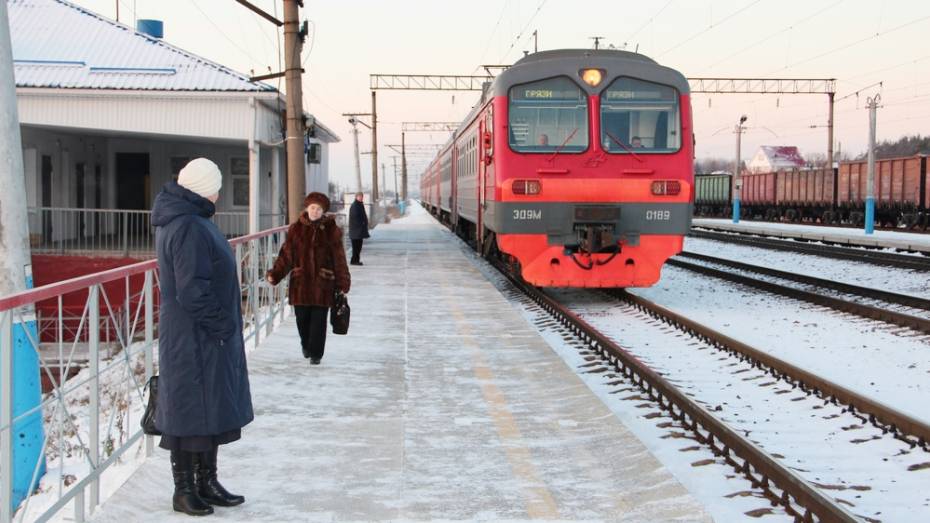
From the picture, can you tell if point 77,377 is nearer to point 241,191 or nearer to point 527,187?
point 527,187

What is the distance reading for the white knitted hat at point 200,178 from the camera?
13.7 feet

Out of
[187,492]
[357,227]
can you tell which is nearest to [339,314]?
[187,492]

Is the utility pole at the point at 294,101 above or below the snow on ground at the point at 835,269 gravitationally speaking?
above

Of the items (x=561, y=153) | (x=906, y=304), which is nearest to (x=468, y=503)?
(x=561, y=153)

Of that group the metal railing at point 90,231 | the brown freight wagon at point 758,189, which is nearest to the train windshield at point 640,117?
the metal railing at point 90,231

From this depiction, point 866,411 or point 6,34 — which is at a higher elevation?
point 6,34

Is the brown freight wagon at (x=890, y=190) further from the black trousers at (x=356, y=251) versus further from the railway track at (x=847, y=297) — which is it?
the black trousers at (x=356, y=251)

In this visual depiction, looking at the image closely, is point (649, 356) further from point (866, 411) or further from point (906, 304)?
point (906, 304)

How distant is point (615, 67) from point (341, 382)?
6962 mm

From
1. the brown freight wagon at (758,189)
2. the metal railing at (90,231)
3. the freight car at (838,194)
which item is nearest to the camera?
the metal railing at (90,231)

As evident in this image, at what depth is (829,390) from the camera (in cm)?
731

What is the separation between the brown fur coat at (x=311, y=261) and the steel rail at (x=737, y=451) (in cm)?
258

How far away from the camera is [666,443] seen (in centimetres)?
606

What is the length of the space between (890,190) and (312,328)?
31047 millimetres
